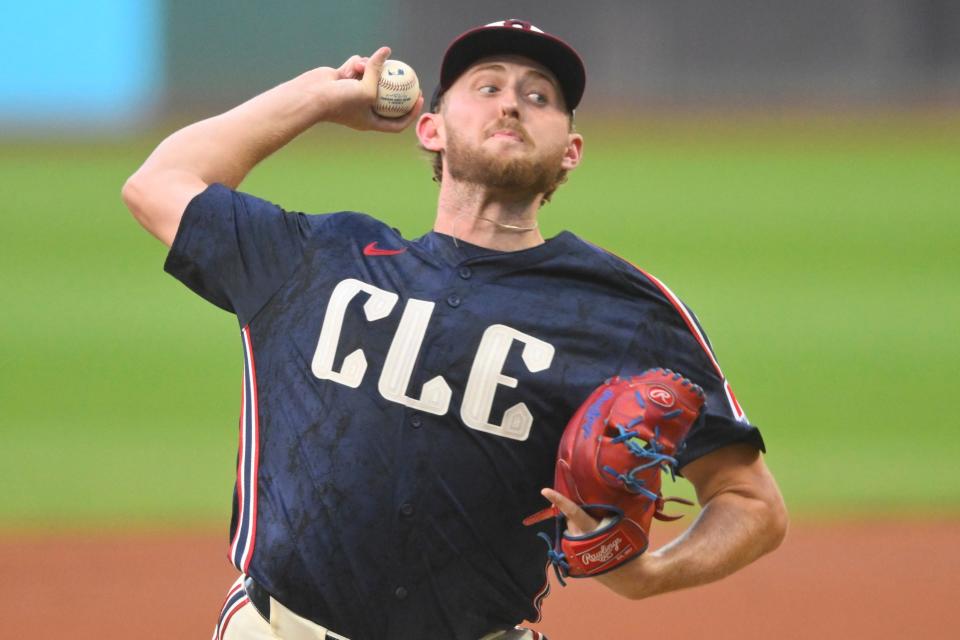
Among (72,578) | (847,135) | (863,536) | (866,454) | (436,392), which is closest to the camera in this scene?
(436,392)

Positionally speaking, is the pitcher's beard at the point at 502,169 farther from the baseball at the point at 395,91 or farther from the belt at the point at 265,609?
the belt at the point at 265,609

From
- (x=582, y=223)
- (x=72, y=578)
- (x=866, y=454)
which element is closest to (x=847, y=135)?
(x=582, y=223)

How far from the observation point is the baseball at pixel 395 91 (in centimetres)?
329

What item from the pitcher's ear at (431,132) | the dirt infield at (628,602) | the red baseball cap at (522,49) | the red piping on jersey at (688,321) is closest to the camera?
the red piping on jersey at (688,321)

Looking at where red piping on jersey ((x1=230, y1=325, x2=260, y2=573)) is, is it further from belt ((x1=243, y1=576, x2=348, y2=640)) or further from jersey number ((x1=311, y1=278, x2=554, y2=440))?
jersey number ((x1=311, y1=278, x2=554, y2=440))

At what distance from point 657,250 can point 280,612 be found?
30.0 feet

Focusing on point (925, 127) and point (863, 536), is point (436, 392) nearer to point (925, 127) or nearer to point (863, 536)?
point (863, 536)

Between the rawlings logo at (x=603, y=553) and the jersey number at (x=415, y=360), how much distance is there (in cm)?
35

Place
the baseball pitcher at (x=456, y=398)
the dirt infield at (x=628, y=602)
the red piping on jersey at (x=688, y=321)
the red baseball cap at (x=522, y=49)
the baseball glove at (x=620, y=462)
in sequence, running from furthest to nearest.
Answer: the dirt infield at (x=628, y=602), the red baseball cap at (x=522, y=49), the red piping on jersey at (x=688, y=321), the baseball pitcher at (x=456, y=398), the baseball glove at (x=620, y=462)

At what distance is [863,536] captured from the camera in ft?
23.4

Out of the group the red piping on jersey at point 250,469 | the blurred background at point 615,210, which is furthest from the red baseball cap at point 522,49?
the blurred background at point 615,210

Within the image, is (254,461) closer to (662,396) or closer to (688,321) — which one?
(662,396)

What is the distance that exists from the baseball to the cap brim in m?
0.13

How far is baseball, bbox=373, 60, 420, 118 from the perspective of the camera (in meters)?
3.29
